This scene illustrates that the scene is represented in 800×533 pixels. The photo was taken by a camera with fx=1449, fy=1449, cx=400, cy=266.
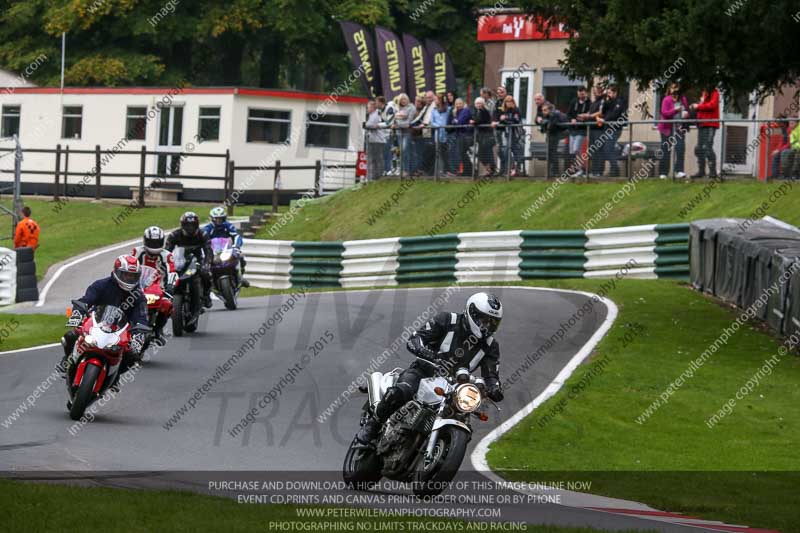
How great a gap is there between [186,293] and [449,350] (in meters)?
9.66

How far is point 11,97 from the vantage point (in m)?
46.1

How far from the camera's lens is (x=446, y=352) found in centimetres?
1165

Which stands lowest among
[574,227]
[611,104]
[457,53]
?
[574,227]

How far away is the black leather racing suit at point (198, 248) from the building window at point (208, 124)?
21.6 m

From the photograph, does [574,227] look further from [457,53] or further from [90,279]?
[457,53]

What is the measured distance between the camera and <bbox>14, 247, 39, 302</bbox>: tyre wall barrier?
28.9 metres

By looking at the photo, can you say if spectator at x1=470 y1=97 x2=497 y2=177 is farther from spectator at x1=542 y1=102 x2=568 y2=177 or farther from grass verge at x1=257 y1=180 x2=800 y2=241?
spectator at x1=542 y1=102 x2=568 y2=177

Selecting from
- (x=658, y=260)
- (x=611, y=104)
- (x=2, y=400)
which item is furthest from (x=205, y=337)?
(x=611, y=104)

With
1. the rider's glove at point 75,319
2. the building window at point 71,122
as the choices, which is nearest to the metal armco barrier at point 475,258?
the rider's glove at point 75,319

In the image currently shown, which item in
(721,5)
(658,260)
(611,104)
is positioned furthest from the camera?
(611,104)

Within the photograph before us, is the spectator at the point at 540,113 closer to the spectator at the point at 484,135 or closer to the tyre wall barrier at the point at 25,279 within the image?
the spectator at the point at 484,135

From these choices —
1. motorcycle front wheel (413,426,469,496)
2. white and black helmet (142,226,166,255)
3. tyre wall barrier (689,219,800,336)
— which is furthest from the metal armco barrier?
motorcycle front wheel (413,426,469,496)

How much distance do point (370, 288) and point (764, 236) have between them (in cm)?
822

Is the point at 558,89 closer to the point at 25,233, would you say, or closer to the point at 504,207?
Result: the point at 504,207
